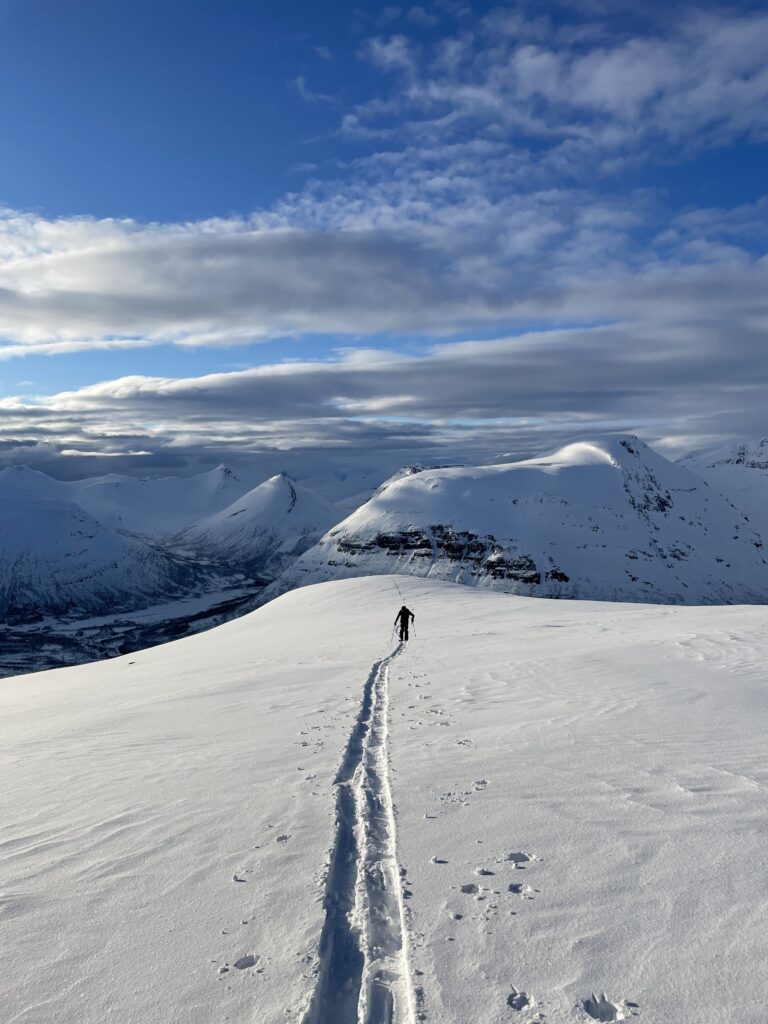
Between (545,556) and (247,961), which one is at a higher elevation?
(545,556)

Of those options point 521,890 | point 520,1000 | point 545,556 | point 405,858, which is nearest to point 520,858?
point 521,890

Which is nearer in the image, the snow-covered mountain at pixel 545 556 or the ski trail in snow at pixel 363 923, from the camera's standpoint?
the ski trail in snow at pixel 363 923

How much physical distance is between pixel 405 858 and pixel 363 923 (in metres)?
1.07

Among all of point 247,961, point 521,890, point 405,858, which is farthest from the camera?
point 405,858

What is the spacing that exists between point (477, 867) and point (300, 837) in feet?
6.69

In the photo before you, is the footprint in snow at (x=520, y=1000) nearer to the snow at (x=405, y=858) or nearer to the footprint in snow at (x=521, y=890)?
the snow at (x=405, y=858)

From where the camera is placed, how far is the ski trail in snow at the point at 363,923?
4.53 m

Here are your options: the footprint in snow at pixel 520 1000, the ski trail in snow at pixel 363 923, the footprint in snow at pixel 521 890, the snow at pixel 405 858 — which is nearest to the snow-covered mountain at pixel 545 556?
the snow at pixel 405 858

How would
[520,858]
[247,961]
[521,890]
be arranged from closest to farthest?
1. [247,961]
2. [521,890]
3. [520,858]

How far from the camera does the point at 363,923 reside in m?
5.51

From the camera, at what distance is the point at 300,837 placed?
7148mm

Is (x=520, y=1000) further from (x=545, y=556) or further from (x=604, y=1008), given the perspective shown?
(x=545, y=556)

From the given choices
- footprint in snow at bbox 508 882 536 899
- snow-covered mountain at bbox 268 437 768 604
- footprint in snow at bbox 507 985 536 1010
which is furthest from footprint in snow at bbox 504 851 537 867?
snow-covered mountain at bbox 268 437 768 604

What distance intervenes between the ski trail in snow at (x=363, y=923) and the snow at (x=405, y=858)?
0.08 feet
